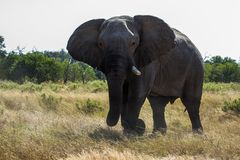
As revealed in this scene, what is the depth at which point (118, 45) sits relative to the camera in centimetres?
733

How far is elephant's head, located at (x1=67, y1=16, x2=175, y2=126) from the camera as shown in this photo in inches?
286

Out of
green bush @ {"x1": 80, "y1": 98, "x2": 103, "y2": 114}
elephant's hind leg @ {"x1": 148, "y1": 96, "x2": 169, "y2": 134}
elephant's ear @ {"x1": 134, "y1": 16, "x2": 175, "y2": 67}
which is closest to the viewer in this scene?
elephant's ear @ {"x1": 134, "y1": 16, "x2": 175, "y2": 67}

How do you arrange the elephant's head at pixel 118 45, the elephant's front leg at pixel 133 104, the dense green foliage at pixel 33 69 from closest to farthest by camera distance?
1. the elephant's head at pixel 118 45
2. the elephant's front leg at pixel 133 104
3. the dense green foliage at pixel 33 69

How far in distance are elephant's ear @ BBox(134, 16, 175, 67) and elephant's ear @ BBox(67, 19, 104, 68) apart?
679 millimetres

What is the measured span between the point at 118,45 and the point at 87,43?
1.08m

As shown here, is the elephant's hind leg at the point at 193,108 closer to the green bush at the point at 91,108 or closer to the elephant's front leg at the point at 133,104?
the elephant's front leg at the point at 133,104

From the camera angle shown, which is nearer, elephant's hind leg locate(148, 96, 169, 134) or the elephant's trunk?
the elephant's trunk

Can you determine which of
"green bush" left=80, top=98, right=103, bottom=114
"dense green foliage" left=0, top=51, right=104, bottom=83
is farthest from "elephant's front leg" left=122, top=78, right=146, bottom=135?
"dense green foliage" left=0, top=51, right=104, bottom=83

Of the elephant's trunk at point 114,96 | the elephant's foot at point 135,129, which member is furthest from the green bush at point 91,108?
the elephant's trunk at point 114,96

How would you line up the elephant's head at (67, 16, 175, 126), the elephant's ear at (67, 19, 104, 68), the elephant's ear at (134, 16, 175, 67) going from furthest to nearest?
the elephant's ear at (134, 16, 175, 67) < the elephant's ear at (67, 19, 104, 68) < the elephant's head at (67, 16, 175, 126)

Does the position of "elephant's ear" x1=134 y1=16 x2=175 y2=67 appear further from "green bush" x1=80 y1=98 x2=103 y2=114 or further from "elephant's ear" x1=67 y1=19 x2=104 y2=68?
"green bush" x1=80 y1=98 x2=103 y2=114

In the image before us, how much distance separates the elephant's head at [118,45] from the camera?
7265 mm

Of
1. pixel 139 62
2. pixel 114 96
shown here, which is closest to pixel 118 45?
pixel 114 96

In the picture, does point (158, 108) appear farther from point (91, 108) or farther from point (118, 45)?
point (91, 108)
